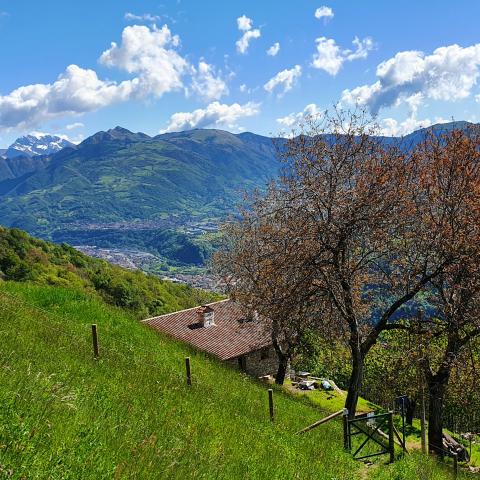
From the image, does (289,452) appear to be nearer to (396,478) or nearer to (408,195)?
(396,478)

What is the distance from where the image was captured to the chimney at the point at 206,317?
49969 mm

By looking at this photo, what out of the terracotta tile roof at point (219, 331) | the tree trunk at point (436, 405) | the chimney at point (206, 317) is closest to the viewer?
the tree trunk at point (436, 405)

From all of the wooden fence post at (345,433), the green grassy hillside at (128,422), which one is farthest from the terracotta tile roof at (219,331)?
the wooden fence post at (345,433)

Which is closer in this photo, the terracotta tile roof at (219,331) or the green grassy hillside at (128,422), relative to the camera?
the green grassy hillside at (128,422)

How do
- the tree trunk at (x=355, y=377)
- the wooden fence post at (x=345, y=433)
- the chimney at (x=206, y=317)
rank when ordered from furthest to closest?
the chimney at (x=206, y=317), the tree trunk at (x=355, y=377), the wooden fence post at (x=345, y=433)

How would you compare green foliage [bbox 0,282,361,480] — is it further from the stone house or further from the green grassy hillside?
the stone house

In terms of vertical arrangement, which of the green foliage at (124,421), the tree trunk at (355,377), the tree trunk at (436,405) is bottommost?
the tree trunk at (436,405)

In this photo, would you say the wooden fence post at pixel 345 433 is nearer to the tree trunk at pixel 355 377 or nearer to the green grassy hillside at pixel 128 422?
the green grassy hillside at pixel 128 422

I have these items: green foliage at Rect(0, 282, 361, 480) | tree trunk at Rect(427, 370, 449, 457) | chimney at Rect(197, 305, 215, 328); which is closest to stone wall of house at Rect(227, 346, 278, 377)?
chimney at Rect(197, 305, 215, 328)

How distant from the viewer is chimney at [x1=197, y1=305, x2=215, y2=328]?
164 feet

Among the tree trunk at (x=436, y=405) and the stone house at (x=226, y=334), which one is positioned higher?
the tree trunk at (x=436, y=405)

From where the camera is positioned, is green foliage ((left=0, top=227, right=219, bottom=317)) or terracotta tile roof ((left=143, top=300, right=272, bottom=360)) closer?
terracotta tile roof ((left=143, top=300, right=272, bottom=360))

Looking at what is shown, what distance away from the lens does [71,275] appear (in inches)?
2790

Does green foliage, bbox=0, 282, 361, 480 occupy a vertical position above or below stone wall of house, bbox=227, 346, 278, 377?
above
